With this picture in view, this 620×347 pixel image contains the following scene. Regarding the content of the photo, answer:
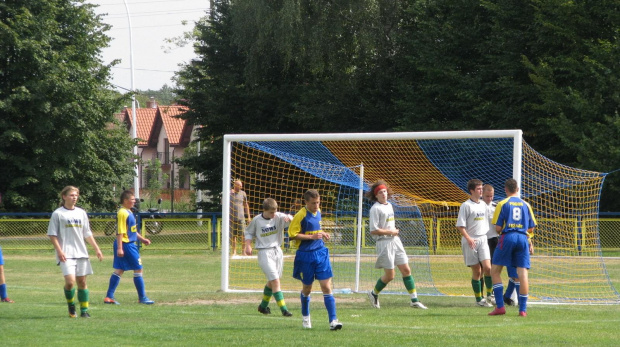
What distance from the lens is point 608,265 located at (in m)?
19.4

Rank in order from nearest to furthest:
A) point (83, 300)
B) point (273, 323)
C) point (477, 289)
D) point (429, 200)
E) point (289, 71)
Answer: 1. point (273, 323)
2. point (83, 300)
3. point (477, 289)
4. point (429, 200)
5. point (289, 71)

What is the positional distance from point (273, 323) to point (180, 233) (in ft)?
54.5

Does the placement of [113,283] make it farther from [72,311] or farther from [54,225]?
[54,225]

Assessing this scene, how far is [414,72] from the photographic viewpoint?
3381 centimetres

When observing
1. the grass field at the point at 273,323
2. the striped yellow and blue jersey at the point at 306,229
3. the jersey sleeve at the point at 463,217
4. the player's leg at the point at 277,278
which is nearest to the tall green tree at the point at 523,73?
the jersey sleeve at the point at 463,217

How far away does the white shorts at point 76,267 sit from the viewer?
10047mm

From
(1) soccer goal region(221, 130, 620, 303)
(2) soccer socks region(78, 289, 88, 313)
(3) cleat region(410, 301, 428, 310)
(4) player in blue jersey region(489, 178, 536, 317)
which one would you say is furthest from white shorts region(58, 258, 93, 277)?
(4) player in blue jersey region(489, 178, 536, 317)

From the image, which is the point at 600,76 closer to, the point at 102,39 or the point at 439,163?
the point at 439,163

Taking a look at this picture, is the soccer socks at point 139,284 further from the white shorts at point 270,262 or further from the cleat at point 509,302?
the cleat at point 509,302

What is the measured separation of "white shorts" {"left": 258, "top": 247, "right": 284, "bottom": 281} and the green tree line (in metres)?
17.7

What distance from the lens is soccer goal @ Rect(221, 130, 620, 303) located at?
13758 millimetres

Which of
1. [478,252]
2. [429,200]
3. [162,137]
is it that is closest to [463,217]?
[478,252]

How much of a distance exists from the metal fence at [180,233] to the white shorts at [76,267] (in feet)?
39.6

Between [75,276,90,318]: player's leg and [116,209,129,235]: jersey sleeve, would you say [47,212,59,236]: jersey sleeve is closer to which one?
[75,276,90,318]: player's leg
